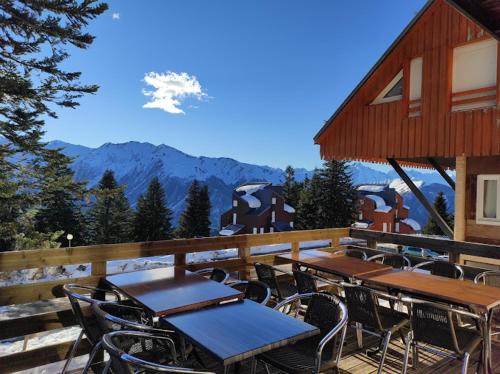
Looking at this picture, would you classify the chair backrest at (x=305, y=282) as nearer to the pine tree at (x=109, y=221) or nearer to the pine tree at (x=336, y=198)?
the pine tree at (x=336, y=198)

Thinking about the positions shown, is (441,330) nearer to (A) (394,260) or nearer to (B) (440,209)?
(A) (394,260)

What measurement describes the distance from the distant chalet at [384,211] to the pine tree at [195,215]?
690 inches

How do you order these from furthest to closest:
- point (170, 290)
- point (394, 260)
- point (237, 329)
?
1. point (394, 260)
2. point (170, 290)
3. point (237, 329)

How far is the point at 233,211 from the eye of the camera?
45.0m

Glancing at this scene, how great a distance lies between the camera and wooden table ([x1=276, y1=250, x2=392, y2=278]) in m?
4.00

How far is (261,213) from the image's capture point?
1695 inches

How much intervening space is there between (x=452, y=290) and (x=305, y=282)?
52.9 inches

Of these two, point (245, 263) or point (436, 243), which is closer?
point (245, 263)

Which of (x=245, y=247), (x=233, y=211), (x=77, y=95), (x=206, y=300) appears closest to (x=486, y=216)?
(x=245, y=247)

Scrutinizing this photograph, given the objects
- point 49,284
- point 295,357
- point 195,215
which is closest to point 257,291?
point 295,357

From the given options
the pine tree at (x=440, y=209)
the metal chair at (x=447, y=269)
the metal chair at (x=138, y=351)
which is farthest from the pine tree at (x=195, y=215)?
the metal chair at (x=138, y=351)

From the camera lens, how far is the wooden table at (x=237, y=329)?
1.98 m

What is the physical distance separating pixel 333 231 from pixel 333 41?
17205mm

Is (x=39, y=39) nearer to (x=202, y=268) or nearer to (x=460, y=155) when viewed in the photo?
(x=202, y=268)
